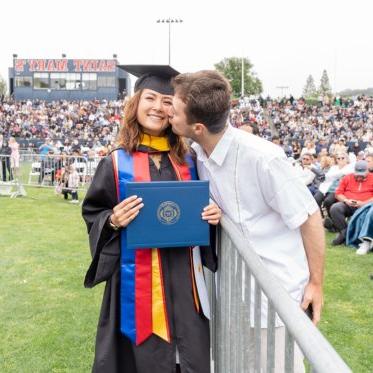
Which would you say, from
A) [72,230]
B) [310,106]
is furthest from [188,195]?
[310,106]

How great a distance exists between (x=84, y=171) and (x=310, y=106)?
30.0 meters

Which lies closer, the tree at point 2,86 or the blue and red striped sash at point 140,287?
the blue and red striped sash at point 140,287

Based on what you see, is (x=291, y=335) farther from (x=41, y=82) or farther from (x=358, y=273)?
(x=41, y=82)

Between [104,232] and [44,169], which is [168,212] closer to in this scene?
[104,232]

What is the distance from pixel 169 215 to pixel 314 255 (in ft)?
2.07

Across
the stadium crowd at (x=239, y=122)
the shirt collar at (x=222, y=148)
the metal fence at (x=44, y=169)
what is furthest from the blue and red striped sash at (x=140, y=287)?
the stadium crowd at (x=239, y=122)

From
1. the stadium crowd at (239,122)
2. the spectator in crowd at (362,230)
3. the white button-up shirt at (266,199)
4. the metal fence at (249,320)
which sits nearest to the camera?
the metal fence at (249,320)

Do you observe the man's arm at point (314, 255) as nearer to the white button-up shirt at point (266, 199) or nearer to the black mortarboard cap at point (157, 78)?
the white button-up shirt at point (266, 199)

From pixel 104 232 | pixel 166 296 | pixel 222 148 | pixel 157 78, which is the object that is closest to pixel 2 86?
pixel 157 78

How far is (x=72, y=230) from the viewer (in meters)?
8.41

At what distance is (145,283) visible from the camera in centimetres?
222

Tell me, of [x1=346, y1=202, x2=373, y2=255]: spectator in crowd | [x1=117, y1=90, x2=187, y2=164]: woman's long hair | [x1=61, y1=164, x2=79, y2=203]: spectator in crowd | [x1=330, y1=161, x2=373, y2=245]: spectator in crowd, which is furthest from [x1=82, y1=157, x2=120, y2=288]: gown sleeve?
[x1=61, y1=164, x2=79, y2=203]: spectator in crowd

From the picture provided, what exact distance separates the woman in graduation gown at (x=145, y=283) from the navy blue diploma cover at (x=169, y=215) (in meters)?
0.19

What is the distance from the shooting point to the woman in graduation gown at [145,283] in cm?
222
